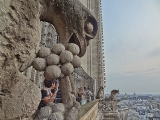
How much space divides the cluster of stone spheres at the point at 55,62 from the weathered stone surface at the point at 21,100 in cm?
19

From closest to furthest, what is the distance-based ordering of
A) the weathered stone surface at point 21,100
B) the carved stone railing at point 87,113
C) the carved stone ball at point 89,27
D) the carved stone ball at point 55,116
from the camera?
the weathered stone surface at point 21,100 → the carved stone ball at point 55,116 → the carved stone ball at point 89,27 → the carved stone railing at point 87,113

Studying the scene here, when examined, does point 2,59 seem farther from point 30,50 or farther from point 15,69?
point 30,50

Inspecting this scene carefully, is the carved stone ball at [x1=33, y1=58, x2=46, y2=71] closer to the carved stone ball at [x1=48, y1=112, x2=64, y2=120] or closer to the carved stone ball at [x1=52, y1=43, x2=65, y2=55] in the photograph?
the carved stone ball at [x1=52, y1=43, x2=65, y2=55]

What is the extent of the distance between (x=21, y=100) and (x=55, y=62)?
376 millimetres

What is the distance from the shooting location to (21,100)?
43.2 inches

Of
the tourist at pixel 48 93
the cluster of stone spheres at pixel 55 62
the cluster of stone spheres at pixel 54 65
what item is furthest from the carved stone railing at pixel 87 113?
the cluster of stone spheres at pixel 55 62

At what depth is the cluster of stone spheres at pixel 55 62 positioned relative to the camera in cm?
133

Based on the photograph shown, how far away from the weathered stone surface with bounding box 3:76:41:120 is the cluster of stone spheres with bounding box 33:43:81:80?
19cm

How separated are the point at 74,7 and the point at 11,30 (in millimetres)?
616

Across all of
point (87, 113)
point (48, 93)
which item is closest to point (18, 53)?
point (48, 93)

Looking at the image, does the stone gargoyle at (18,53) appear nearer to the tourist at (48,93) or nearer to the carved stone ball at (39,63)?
the carved stone ball at (39,63)

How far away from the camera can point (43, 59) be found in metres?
1.35

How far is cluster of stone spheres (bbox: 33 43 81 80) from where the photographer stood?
1333 millimetres

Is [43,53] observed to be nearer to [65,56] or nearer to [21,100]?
[65,56]
